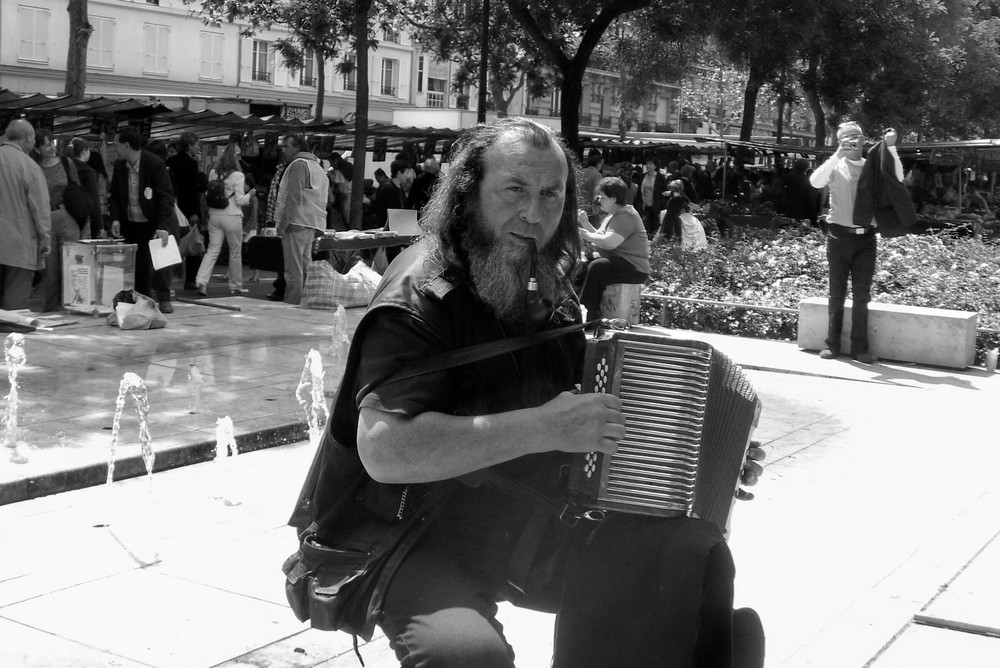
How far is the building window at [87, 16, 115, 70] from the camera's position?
50.4 meters

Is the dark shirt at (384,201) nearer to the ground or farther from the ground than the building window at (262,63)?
nearer to the ground

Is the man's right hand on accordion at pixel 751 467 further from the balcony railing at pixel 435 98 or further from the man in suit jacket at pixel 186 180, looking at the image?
the balcony railing at pixel 435 98

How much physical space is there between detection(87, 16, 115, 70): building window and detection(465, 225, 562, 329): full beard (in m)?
51.4

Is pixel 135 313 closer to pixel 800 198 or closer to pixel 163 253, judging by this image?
pixel 163 253

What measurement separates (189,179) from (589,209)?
218 inches

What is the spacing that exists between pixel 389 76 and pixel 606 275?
184 ft

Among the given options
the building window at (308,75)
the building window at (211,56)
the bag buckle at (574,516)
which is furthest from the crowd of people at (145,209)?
the building window at (308,75)

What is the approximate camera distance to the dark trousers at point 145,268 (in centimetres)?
1200

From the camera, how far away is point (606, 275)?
36.0 feet

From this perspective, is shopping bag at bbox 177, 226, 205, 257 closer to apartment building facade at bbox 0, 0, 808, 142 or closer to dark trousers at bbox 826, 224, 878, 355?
dark trousers at bbox 826, 224, 878, 355

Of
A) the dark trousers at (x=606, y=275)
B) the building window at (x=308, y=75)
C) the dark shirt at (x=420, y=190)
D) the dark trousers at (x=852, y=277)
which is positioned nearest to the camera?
the dark trousers at (x=852, y=277)

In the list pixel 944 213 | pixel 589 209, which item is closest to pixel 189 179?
pixel 589 209

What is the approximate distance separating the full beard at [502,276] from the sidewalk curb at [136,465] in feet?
12.8

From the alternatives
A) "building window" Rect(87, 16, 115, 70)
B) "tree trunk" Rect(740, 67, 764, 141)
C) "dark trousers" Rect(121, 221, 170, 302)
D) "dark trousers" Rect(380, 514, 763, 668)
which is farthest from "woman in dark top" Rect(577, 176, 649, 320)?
"building window" Rect(87, 16, 115, 70)
